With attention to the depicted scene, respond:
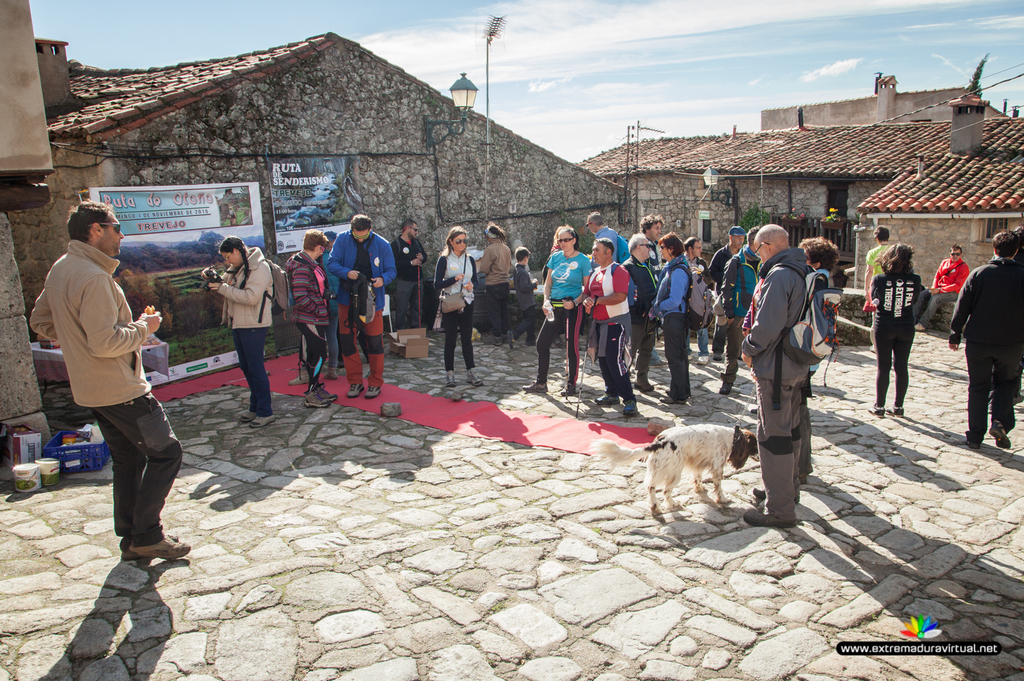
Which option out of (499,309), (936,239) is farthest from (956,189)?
(499,309)

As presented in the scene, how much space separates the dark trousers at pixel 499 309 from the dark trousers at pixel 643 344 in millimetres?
3224

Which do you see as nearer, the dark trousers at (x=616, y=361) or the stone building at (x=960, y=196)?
the dark trousers at (x=616, y=361)

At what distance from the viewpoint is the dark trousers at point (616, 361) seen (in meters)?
7.04

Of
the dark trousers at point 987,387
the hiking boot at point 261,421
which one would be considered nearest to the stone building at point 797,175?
the dark trousers at point 987,387

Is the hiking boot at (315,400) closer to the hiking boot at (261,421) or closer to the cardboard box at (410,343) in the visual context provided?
the hiking boot at (261,421)

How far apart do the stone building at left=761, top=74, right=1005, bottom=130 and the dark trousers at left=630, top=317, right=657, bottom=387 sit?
57.9ft

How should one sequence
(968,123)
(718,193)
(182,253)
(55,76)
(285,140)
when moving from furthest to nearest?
(718,193) < (968,123) < (285,140) < (55,76) < (182,253)

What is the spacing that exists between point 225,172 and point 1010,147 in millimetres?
18146

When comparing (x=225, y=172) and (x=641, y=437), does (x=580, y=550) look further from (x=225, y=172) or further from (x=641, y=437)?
(x=225, y=172)

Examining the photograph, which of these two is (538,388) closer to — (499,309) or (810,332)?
(499,309)

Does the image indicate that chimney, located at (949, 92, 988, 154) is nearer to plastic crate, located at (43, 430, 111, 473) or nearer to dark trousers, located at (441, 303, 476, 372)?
dark trousers, located at (441, 303, 476, 372)

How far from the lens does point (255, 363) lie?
261 inches

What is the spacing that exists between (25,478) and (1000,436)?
27.6ft

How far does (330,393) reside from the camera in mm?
7852
